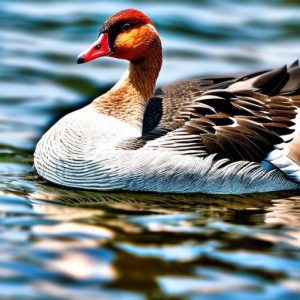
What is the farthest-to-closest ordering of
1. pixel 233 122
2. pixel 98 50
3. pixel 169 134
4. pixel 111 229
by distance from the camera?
pixel 98 50 < pixel 233 122 < pixel 169 134 < pixel 111 229

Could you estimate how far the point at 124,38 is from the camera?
33.4ft

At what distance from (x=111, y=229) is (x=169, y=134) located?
1.54 m

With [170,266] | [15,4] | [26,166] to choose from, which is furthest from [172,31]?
[170,266]

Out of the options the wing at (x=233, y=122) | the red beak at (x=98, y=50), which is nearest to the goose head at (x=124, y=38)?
the red beak at (x=98, y=50)

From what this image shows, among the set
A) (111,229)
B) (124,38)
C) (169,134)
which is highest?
(124,38)

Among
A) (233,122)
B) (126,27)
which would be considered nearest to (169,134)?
(233,122)

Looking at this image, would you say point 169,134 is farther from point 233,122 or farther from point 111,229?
point 111,229

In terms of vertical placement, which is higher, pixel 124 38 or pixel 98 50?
pixel 124 38

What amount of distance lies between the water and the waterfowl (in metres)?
0.15

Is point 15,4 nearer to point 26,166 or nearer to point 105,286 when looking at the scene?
point 26,166

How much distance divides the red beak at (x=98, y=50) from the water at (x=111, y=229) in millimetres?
1189

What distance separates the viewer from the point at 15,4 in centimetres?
1733

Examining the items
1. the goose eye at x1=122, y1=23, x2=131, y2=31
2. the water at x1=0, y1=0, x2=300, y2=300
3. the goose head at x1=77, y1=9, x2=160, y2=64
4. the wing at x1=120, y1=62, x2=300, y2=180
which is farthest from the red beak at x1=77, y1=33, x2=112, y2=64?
the water at x1=0, y1=0, x2=300, y2=300

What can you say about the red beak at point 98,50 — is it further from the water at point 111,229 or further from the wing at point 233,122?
the water at point 111,229
